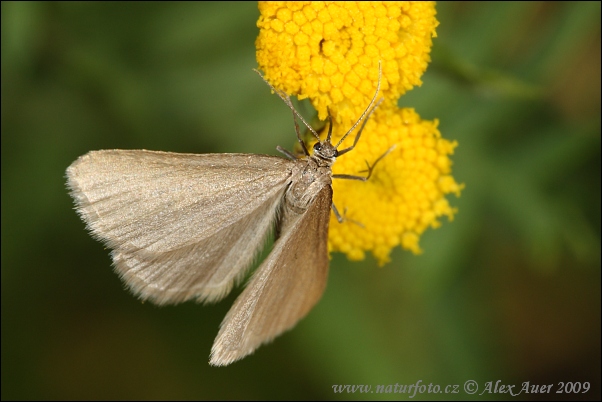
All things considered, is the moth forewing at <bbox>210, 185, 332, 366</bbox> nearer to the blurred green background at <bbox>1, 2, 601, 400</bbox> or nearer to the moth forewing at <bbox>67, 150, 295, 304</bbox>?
the moth forewing at <bbox>67, 150, 295, 304</bbox>

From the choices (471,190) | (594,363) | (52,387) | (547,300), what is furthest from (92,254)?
(594,363)

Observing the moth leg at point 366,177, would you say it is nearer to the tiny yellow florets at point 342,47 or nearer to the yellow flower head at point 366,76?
the yellow flower head at point 366,76

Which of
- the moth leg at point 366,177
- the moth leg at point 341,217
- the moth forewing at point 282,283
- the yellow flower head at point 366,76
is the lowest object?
the moth forewing at point 282,283

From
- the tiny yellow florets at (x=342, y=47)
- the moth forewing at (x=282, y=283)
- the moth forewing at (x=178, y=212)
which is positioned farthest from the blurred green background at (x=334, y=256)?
the moth forewing at (x=178, y=212)

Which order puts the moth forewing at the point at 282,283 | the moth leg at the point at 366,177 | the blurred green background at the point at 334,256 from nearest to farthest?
1. the moth forewing at the point at 282,283
2. the moth leg at the point at 366,177
3. the blurred green background at the point at 334,256

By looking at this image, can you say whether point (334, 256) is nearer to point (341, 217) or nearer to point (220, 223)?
point (341, 217)

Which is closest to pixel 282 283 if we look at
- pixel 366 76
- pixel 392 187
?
pixel 392 187

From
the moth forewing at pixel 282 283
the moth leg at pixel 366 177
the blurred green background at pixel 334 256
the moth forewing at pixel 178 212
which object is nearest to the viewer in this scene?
the moth forewing at pixel 178 212
